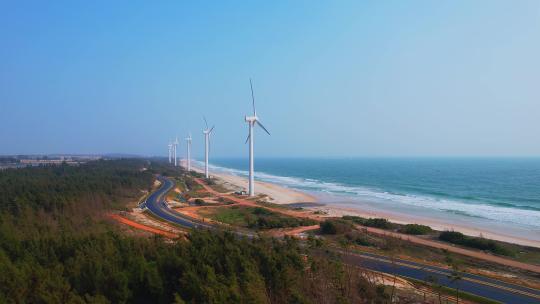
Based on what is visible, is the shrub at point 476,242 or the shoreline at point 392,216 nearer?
the shrub at point 476,242

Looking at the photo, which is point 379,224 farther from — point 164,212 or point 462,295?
point 164,212

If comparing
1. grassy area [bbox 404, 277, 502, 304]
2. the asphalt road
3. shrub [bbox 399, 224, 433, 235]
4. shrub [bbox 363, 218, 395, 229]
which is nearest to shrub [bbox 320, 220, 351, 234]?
shrub [bbox 363, 218, 395, 229]

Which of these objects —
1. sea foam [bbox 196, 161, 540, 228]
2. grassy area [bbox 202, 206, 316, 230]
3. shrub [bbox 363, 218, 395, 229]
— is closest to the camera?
grassy area [bbox 202, 206, 316, 230]

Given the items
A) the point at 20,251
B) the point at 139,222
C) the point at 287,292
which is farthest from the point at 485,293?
the point at 139,222

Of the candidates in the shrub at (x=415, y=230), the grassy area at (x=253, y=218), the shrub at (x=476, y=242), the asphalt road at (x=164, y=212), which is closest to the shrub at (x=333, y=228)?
the grassy area at (x=253, y=218)

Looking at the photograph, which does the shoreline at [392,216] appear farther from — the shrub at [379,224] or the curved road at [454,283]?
the curved road at [454,283]

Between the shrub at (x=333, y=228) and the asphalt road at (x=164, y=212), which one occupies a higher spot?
the shrub at (x=333, y=228)

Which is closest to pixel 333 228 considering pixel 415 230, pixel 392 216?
pixel 415 230

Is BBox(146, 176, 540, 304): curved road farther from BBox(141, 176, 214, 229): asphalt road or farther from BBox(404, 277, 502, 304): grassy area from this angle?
BBox(141, 176, 214, 229): asphalt road
